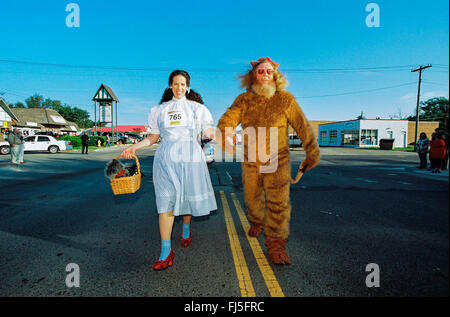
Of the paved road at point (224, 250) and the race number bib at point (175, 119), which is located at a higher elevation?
the race number bib at point (175, 119)

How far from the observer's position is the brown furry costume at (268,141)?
2520 mm

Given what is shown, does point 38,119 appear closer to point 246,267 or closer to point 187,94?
point 187,94

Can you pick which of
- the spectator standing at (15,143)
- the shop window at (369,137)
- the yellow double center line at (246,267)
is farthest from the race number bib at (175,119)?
the shop window at (369,137)

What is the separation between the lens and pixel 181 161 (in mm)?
2676

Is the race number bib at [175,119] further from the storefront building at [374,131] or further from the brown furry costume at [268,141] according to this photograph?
the storefront building at [374,131]

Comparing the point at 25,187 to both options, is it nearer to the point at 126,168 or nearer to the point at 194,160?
the point at 126,168

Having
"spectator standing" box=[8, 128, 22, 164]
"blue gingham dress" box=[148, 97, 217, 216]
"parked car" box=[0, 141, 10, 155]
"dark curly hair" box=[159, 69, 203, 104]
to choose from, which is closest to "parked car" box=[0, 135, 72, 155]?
"parked car" box=[0, 141, 10, 155]

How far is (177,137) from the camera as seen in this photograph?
A: 2.67 m

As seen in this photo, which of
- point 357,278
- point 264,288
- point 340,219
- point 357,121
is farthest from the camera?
point 357,121

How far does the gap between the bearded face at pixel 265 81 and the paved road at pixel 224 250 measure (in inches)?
59.3

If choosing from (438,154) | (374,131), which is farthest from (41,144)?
(374,131)

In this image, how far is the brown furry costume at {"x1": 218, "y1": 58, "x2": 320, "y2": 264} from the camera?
2.52 m
